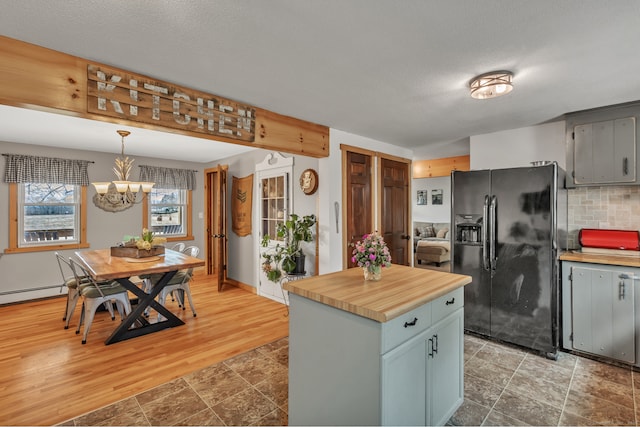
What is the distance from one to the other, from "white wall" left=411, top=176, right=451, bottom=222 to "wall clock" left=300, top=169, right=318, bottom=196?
15.6 ft

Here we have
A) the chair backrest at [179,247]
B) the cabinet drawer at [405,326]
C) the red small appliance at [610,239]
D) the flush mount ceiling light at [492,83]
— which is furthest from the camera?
the chair backrest at [179,247]

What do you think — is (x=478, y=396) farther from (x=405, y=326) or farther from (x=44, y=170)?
(x=44, y=170)

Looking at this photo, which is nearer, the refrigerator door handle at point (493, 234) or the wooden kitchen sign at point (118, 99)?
the wooden kitchen sign at point (118, 99)

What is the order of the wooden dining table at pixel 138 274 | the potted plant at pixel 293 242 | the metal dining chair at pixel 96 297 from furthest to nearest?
the potted plant at pixel 293 242 → the metal dining chair at pixel 96 297 → the wooden dining table at pixel 138 274

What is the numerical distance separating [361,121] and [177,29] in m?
2.09

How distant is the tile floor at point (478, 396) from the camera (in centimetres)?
201

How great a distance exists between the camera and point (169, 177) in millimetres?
6027

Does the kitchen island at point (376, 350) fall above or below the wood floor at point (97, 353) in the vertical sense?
above

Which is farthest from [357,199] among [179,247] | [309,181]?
[179,247]

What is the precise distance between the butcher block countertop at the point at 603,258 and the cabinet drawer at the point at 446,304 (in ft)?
5.35

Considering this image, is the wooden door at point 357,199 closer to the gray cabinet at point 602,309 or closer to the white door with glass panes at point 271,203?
the white door with glass panes at point 271,203

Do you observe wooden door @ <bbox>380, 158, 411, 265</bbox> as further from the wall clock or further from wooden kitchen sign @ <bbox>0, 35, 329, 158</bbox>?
wooden kitchen sign @ <bbox>0, 35, 329, 158</bbox>

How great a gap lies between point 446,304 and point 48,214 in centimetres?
600

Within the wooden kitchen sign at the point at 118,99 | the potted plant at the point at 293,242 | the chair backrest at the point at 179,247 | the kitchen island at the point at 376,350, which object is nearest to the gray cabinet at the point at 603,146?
the kitchen island at the point at 376,350
